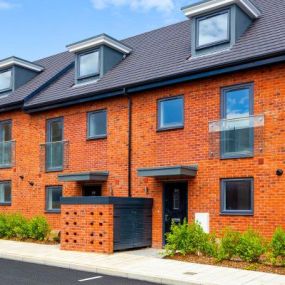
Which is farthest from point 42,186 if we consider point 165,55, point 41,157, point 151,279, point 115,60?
point 151,279

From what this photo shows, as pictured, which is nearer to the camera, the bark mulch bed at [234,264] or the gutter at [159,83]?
the bark mulch bed at [234,264]

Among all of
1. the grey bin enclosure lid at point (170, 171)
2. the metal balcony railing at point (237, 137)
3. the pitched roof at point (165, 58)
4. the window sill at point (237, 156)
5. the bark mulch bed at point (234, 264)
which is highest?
the pitched roof at point (165, 58)

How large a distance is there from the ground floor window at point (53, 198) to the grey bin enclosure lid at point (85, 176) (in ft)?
5.71

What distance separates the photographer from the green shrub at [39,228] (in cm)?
1680

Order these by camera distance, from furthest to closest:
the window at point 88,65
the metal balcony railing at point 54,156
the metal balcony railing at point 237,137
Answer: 1. the window at point 88,65
2. the metal balcony railing at point 54,156
3. the metal balcony railing at point 237,137

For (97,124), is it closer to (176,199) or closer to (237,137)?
(176,199)

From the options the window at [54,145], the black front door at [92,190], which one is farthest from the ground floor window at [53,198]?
the black front door at [92,190]

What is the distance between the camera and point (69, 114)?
1841 cm

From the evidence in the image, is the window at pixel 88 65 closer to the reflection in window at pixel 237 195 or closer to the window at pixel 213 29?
the window at pixel 213 29

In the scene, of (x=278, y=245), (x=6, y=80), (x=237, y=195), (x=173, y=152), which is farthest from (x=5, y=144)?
(x=278, y=245)

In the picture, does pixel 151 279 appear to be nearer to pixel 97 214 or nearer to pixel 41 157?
pixel 97 214

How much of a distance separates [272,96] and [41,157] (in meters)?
9.83

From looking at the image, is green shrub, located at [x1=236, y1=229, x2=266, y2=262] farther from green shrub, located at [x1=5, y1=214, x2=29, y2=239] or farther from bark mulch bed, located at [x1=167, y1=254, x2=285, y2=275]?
green shrub, located at [x1=5, y1=214, x2=29, y2=239]

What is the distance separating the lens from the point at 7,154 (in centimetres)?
2077
